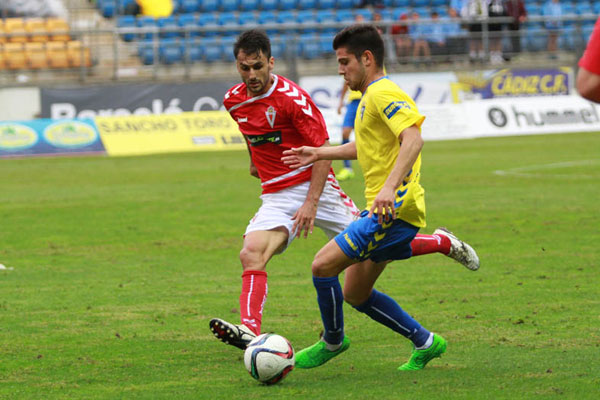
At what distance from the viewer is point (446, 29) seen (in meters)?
30.5

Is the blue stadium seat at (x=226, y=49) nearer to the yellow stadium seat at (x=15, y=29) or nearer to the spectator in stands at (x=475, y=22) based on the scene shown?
the yellow stadium seat at (x=15, y=29)

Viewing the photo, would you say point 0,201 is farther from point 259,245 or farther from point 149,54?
point 149,54

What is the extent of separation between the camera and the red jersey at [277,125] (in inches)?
248

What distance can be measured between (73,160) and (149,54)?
5.68m

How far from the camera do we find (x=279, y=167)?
6.43 meters

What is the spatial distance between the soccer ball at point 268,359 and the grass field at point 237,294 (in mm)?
92

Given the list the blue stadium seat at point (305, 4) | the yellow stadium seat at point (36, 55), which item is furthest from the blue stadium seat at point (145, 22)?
the blue stadium seat at point (305, 4)

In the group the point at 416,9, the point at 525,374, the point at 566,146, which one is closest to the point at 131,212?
the point at 525,374

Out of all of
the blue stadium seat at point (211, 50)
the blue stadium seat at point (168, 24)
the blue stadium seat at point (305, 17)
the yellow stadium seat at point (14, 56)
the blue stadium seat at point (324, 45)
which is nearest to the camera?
the yellow stadium seat at point (14, 56)

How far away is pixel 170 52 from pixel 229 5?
516 centimetres

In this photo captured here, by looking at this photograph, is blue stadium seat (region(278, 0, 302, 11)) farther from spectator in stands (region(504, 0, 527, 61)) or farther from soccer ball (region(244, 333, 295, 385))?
soccer ball (region(244, 333, 295, 385))

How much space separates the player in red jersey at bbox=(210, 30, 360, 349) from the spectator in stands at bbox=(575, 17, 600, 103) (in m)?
2.89

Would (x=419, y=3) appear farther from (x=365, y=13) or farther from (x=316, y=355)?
(x=316, y=355)

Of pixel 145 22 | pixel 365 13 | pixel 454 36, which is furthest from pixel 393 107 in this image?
pixel 365 13
